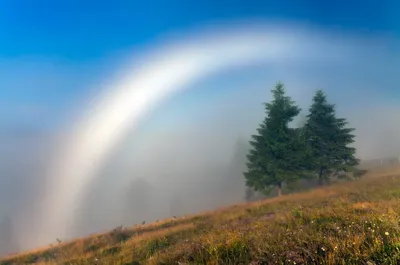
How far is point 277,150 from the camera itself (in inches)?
1019

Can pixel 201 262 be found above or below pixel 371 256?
below

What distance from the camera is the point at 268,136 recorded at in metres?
26.7

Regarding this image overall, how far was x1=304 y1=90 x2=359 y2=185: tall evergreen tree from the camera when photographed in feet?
88.2

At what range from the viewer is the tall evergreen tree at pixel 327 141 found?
88.2 feet

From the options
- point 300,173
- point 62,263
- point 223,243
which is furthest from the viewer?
point 300,173

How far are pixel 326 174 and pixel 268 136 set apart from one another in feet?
25.0

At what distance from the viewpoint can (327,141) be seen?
2744cm

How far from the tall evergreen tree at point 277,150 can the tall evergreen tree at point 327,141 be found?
1913mm

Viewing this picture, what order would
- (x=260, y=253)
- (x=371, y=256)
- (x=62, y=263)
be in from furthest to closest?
(x=62, y=263)
(x=260, y=253)
(x=371, y=256)

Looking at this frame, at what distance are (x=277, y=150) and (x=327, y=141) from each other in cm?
593

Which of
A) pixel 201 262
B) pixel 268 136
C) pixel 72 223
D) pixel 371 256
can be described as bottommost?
pixel 72 223

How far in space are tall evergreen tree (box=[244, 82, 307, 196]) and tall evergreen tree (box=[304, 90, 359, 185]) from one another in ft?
6.28

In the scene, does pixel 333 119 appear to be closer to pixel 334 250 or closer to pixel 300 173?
pixel 300 173

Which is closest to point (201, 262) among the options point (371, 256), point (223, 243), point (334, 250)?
point (223, 243)
